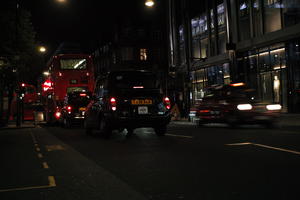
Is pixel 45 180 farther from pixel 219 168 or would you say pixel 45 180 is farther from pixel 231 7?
pixel 231 7

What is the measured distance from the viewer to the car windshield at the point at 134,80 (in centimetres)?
1313

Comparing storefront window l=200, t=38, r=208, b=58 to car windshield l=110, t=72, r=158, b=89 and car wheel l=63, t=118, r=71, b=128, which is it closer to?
car wheel l=63, t=118, r=71, b=128

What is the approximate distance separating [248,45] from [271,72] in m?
2.71

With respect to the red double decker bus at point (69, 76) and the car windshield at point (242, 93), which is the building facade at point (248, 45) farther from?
the red double decker bus at point (69, 76)

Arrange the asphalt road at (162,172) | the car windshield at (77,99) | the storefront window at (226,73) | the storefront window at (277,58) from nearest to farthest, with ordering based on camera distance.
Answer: the asphalt road at (162,172), the car windshield at (77,99), the storefront window at (277,58), the storefront window at (226,73)

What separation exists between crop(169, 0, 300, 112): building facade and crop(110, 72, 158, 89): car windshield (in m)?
8.27

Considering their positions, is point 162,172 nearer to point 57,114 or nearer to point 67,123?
point 67,123

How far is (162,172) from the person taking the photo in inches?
267

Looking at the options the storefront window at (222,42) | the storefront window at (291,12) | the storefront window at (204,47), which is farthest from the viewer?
the storefront window at (204,47)

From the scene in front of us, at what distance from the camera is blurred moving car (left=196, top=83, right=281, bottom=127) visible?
15.9 meters

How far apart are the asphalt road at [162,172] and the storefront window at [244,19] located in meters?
20.3

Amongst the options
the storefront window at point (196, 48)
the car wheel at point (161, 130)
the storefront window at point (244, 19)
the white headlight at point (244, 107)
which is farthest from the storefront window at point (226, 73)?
the car wheel at point (161, 130)

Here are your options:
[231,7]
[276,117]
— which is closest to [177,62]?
[231,7]

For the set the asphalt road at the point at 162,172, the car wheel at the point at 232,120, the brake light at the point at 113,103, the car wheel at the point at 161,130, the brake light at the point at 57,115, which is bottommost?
the asphalt road at the point at 162,172
